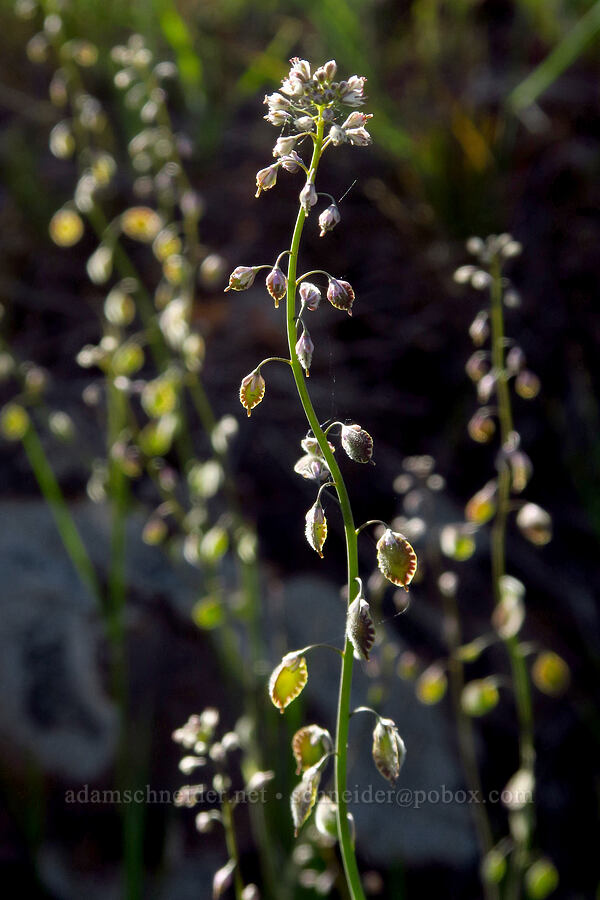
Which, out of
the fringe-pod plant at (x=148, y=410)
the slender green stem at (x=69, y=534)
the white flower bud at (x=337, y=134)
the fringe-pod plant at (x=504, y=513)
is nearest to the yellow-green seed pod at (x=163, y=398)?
the fringe-pod plant at (x=148, y=410)

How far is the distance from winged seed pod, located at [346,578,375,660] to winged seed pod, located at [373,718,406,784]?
0.34ft

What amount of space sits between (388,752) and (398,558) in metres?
0.17

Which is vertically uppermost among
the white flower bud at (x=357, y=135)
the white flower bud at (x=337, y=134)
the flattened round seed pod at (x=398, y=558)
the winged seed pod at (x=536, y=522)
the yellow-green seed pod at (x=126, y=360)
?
the yellow-green seed pod at (x=126, y=360)

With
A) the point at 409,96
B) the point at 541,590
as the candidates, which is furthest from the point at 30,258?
the point at 541,590

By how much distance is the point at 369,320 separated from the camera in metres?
2.23

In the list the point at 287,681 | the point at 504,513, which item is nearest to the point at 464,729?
the point at 504,513

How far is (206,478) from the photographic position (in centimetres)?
141

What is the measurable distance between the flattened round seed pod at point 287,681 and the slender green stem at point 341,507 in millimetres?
45

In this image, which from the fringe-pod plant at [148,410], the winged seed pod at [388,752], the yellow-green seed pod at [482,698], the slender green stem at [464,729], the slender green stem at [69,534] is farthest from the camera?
the slender green stem at [69,534]

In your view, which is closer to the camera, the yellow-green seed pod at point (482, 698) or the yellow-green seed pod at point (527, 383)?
the yellow-green seed pod at point (527, 383)

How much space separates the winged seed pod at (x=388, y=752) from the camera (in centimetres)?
73

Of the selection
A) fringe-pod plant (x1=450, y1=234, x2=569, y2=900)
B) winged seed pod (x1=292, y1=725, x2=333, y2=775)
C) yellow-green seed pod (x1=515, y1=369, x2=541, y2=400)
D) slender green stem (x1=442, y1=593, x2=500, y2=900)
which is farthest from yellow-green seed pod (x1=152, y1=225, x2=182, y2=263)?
winged seed pod (x1=292, y1=725, x2=333, y2=775)

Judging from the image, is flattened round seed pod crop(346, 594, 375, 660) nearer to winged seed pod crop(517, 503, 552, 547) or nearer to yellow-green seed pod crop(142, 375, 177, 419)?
winged seed pod crop(517, 503, 552, 547)

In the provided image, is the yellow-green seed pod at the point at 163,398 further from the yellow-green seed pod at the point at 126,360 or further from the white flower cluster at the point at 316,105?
the white flower cluster at the point at 316,105
